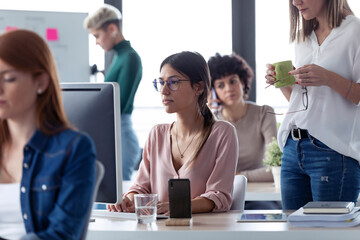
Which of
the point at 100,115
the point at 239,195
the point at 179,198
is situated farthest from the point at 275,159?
the point at 100,115

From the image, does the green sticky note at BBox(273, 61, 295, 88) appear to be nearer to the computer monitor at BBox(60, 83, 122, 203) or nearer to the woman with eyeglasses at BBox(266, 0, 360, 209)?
the woman with eyeglasses at BBox(266, 0, 360, 209)

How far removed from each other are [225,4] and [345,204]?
12.1 ft

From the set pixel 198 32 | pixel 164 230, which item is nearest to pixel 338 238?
pixel 164 230

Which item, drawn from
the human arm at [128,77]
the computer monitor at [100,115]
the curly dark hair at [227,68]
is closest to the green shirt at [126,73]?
the human arm at [128,77]

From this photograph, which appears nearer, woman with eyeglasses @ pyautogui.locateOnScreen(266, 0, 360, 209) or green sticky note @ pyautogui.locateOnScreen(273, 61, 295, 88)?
woman with eyeglasses @ pyautogui.locateOnScreen(266, 0, 360, 209)

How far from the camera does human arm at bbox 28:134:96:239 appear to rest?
4.17 ft

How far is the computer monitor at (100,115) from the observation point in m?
1.94

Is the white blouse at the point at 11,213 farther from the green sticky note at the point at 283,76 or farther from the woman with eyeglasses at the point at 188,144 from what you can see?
the green sticky note at the point at 283,76

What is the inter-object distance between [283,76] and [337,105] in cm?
24

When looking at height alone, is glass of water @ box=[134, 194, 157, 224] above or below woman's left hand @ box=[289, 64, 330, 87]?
below

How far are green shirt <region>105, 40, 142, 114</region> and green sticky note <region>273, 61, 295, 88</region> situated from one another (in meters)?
1.57

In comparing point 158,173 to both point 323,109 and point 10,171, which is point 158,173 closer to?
point 323,109

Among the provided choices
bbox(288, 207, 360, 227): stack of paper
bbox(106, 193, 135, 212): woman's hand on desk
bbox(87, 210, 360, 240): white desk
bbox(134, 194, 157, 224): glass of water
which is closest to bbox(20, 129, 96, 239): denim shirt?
bbox(87, 210, 360, 240): white desk

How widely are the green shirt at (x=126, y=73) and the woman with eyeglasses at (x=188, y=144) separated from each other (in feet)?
4.13
